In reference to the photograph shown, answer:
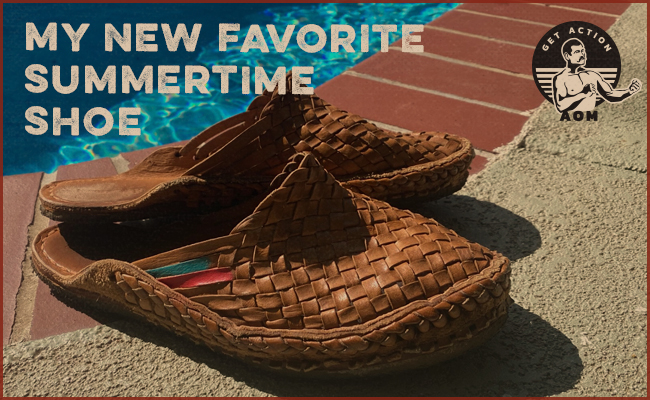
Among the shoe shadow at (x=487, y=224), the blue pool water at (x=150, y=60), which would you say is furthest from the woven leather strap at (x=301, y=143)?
the blue pool water at (x=150, y=60)

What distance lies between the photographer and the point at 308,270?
1274mm

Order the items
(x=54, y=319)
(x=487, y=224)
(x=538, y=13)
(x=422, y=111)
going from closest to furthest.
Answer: (x=54, y=319), (x=487, y=224), (x=422, y=111), (x=538, y=13)

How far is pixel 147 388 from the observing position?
135 cm

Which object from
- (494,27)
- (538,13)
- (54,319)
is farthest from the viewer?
(538,13)

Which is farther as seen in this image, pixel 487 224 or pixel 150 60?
pixel 150 60

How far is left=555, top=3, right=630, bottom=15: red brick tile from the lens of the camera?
3.56 metres

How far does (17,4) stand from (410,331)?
A: 4.80m

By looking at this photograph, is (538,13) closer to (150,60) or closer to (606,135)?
(606,135)

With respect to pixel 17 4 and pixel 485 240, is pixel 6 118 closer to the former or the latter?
pixel 17 4

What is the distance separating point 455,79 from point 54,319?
1.91 m

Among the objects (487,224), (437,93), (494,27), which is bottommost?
(487,224)

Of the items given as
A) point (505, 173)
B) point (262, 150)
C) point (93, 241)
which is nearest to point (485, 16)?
point (505, 173)

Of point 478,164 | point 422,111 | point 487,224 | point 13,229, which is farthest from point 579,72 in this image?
point 13,229

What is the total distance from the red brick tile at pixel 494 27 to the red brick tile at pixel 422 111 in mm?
845
